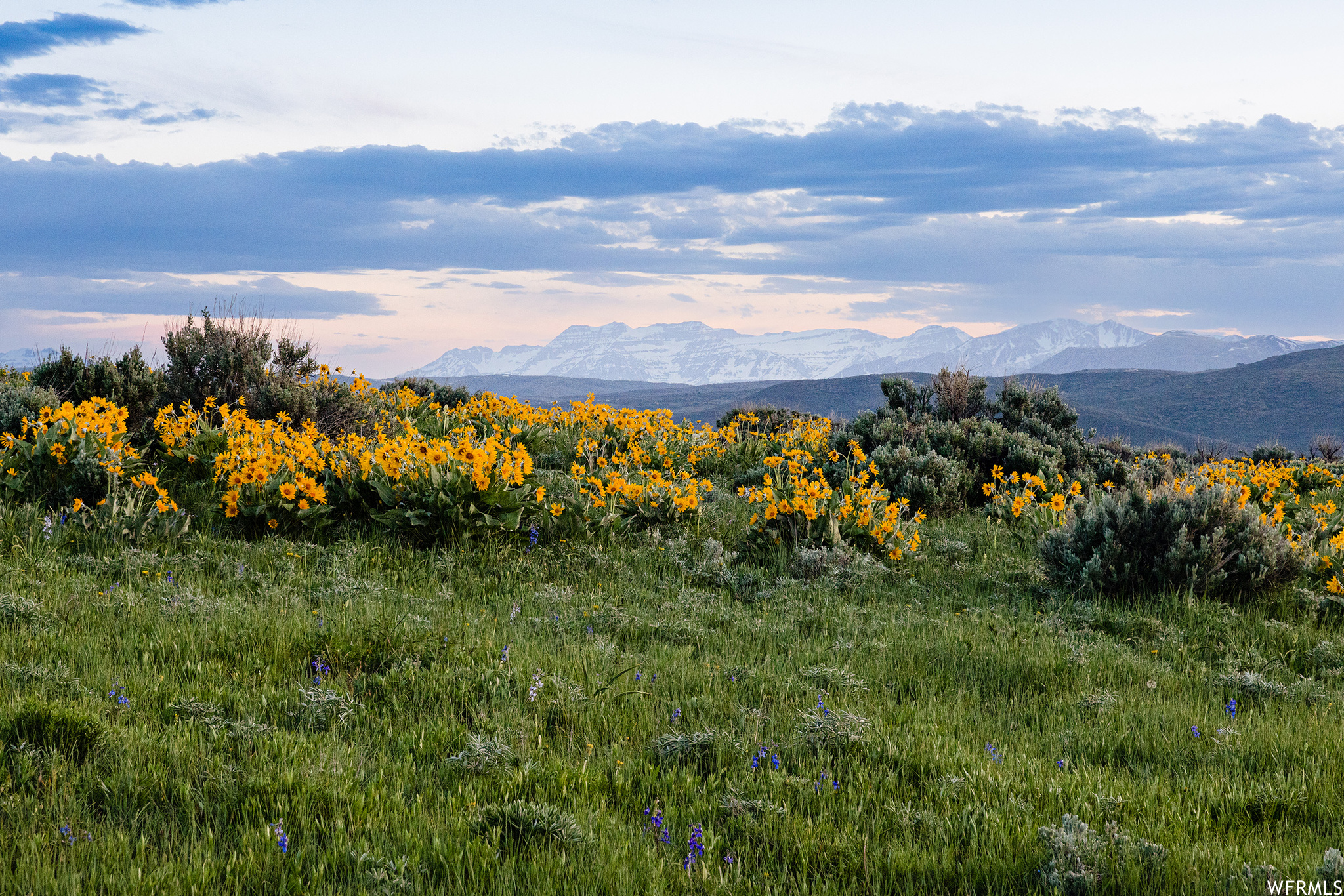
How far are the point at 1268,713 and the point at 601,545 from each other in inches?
207

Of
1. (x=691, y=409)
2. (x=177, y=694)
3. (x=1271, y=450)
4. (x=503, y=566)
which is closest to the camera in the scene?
(x=177, y=694)

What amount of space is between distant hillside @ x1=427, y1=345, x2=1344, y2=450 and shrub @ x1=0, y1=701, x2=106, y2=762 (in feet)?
299

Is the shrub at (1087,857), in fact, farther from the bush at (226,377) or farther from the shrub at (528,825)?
the bush at (226,377)

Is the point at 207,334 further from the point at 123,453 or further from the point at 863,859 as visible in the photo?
the point at 863,859

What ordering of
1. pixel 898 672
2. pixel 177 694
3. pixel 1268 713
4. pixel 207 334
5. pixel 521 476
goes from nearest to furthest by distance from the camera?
pixel 177 694 → pixel 1268 713 → pixel 898 672 → pixel 521 476 → pixel 207 334

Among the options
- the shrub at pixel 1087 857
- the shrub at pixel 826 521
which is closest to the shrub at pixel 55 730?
the shrub at pixel 1087 857

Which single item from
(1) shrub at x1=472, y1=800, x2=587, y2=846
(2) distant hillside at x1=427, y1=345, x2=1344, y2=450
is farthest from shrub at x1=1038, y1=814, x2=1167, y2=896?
(2) distant hillside at x1=427, y1=345, x2=1344, y2=450

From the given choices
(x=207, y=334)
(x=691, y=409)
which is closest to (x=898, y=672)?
(x=207, y=334)

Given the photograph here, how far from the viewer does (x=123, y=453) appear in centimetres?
820

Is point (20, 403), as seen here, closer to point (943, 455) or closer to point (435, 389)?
point (435, 389)

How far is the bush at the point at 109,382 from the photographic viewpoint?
1227 centimetres

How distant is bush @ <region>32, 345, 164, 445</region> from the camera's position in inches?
483

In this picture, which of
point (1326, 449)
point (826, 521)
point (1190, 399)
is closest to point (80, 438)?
point (826, 521)

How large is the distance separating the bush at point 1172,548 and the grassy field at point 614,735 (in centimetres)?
39
